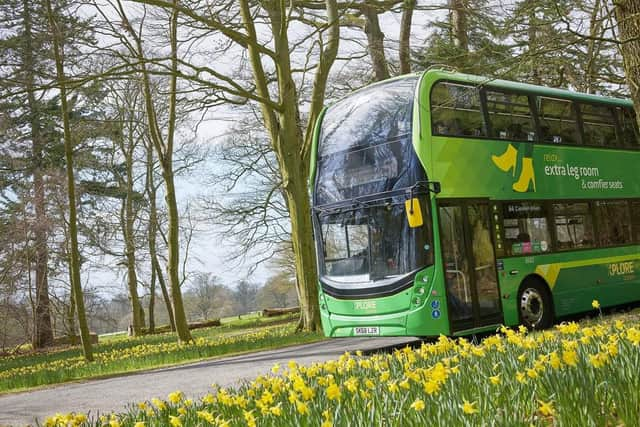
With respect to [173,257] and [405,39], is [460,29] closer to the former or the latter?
[405,39]

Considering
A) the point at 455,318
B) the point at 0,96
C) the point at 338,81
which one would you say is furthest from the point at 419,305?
the point at 338,81

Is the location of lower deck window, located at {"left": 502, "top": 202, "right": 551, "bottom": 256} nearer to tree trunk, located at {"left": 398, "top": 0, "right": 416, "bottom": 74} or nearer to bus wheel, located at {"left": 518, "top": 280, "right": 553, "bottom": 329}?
bus wheel, located at {"left": 518, "top": 280, "right": 553, "bottom": 329}

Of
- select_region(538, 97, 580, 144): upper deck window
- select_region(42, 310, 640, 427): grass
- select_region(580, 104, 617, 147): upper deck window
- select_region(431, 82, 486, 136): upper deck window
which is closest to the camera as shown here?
select_region(42, 310, 640, 427): grass

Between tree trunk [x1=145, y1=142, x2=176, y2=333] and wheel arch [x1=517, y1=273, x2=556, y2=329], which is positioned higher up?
tree trunk [x1=145, y1=142, x2=176, y2=333]

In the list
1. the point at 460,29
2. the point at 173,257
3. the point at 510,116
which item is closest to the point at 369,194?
the point at 510,116

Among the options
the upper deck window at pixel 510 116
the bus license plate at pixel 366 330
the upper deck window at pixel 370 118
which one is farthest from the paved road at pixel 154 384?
the upper deck window at pixel 510 116

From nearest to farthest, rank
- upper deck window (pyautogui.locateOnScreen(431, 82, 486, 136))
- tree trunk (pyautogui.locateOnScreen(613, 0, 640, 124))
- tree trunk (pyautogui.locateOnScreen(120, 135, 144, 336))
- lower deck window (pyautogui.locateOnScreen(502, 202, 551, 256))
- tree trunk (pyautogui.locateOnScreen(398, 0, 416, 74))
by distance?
1. tree trunk (pyautogui.locateOnScreen(613, 0, 640, 124))
2. upper deck window (pyautogui.locateOnScreen(431, 82, 486, 136))
3. lower deck window (pyautogui.locateOnScreen(502, 202, 551, 256))
4. tree trunk (pyautogui.locateOnScreen(398, 0, 416, 74))
5. tree trunk (pyautogui.locateOnScreen(120, 135, 144, 336))

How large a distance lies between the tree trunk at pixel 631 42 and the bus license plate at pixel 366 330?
191 inches

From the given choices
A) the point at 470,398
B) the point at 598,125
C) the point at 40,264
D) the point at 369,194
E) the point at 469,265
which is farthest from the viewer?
the point at 40,264

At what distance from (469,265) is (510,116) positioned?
9.76ft

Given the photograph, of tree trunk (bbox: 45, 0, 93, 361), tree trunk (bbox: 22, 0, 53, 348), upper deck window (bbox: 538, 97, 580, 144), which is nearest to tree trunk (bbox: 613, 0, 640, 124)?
upper deck window (bbox: 538, 97, 580, 144)

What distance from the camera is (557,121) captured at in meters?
12.8

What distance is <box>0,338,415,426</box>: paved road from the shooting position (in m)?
8.02

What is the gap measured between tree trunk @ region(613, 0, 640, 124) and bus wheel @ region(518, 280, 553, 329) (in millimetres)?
4506
